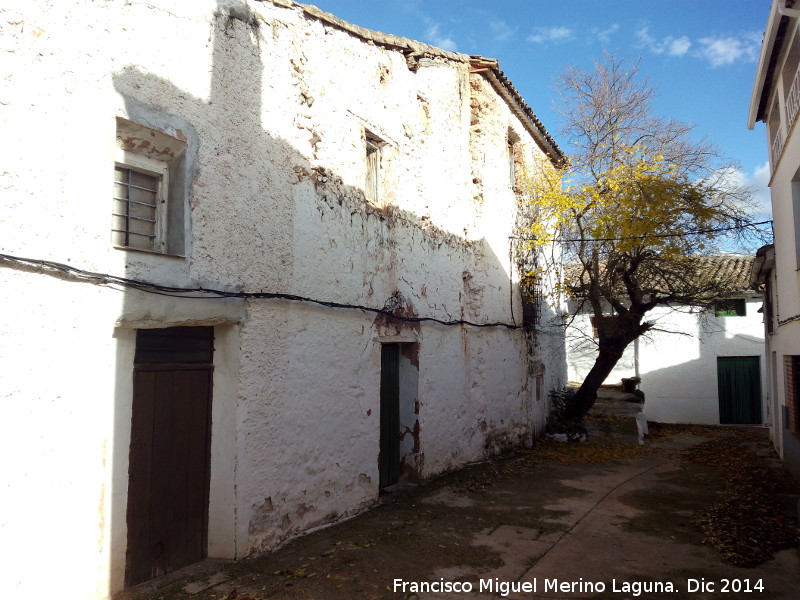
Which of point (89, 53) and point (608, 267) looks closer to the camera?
point (89, 53)

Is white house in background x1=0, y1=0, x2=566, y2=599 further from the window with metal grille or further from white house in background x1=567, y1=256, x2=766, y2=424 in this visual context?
white house in background x1=567, y1=256, x2=766, y2=424

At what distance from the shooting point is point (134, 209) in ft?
15.4

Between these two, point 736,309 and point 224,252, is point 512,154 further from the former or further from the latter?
point 736,309

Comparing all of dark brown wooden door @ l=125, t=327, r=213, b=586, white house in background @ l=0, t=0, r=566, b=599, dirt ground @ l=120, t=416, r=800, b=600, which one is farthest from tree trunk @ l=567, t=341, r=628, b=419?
dark brown wooden door @ l=125, t=327, r=213, b=586

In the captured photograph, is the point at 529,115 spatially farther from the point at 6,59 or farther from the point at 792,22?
Result: the point at 6,59

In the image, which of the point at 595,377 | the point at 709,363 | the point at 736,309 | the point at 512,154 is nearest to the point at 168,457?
the point at 512,154

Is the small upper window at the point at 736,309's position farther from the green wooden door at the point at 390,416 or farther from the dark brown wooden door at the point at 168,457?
the dark brown wooden door at the point at 168,457

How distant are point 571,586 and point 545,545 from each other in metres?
1.05

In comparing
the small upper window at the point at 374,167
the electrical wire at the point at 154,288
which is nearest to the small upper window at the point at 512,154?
the small upper window at the point at 374,167

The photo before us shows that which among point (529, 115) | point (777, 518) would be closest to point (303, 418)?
point (777, 518)

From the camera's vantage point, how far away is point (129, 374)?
173 inches

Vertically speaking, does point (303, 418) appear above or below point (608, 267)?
below

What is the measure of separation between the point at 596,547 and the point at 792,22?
6.53 meters

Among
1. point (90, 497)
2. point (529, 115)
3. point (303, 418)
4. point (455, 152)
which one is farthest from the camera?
point (529, 115)
